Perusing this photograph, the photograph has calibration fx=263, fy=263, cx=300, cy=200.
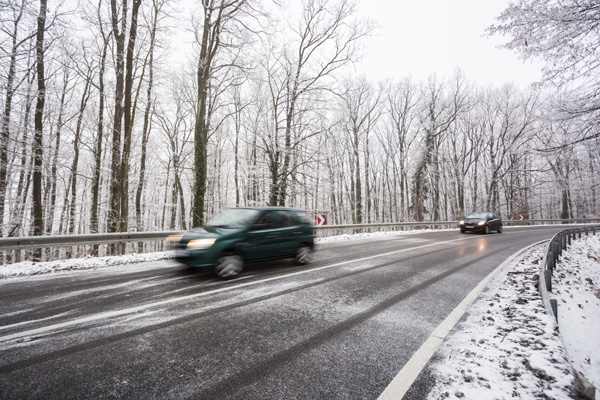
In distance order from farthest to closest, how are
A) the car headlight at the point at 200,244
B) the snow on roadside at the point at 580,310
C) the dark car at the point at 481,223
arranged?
the dark car at the point at 481,223, the car headlight at the point at 200,244, the snow on roadside at the point at 580,310

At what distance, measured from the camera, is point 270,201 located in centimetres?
1627

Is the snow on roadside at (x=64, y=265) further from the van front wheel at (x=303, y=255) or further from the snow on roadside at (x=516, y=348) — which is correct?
the snow on roadside at (x=516, y=348)

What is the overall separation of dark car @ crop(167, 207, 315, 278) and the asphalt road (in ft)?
1.48

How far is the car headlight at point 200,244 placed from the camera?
223 inches

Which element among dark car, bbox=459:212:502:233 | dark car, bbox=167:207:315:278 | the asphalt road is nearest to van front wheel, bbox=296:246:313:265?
dark car, bbox=167:207:315:278

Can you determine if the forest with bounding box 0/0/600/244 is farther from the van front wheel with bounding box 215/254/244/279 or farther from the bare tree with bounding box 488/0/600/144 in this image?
the van front wheel with bounding box 215/254/244/279

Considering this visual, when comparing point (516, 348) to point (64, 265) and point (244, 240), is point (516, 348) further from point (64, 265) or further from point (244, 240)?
point (64, 265)

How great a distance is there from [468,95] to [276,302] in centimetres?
3506

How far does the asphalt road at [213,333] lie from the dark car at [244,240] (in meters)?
0.45

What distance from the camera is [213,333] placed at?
330 centimetres

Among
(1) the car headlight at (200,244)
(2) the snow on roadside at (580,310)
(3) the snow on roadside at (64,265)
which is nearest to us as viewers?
(2) the snow on roadside at (580,310)

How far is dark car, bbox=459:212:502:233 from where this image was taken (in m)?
18.0

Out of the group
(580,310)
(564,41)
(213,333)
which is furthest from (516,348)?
(564,41)

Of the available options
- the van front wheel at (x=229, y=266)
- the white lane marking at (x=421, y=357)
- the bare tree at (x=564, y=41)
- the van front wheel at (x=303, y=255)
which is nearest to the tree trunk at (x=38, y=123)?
the van front wheel at (x=229, y=266)
